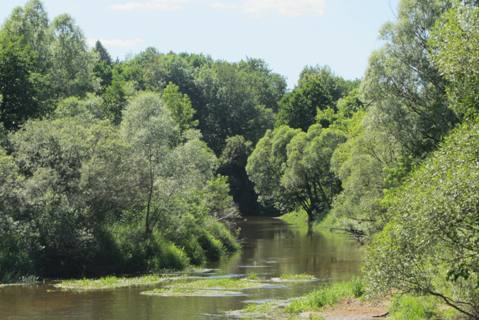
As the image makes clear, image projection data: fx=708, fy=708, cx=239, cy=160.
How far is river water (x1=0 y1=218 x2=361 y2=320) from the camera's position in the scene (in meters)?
29.7

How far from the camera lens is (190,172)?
48.3 meters

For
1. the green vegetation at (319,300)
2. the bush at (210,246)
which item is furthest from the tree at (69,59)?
the green vegetation at (319,300)

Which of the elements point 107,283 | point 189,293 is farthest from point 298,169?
point 189,293

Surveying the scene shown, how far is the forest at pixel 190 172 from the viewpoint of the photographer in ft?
71.1

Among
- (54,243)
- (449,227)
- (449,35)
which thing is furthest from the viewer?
(54,243)

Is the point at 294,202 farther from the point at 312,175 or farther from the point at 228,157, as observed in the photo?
the point at 228,157

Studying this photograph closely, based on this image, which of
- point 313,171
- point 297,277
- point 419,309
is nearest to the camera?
point 419,309

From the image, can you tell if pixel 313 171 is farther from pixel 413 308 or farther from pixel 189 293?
pixel 413 308

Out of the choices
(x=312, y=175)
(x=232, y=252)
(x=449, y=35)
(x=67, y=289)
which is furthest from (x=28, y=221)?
(x=312, y=175)

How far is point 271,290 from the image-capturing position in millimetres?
36156

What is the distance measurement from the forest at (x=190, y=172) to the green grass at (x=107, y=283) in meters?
3.29

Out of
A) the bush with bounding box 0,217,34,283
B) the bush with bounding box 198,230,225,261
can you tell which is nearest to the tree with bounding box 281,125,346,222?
the bush with bounding box 198,230,225,261

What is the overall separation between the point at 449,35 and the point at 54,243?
27267 millimetres

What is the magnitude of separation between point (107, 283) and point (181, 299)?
21.4ft
